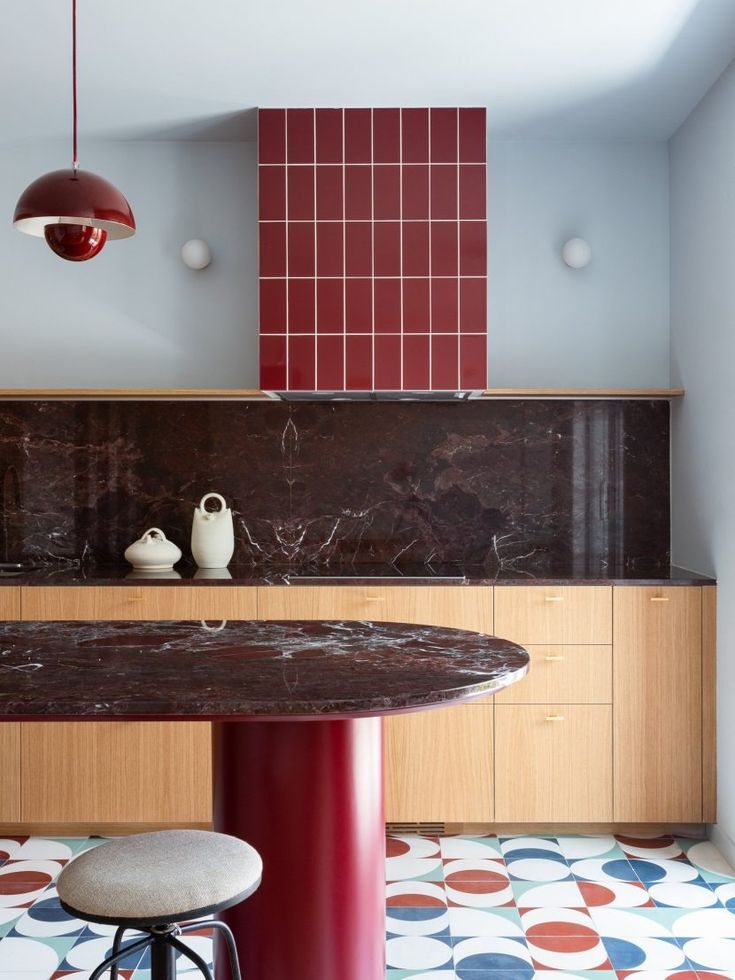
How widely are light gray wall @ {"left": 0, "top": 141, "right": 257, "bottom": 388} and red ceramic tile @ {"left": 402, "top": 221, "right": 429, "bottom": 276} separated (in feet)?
2.48

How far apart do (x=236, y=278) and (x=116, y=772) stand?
6.57 ft

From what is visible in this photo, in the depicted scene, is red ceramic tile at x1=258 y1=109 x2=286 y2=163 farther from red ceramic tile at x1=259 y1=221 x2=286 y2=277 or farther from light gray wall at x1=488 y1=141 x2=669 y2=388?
light gray wall at x1=488 y1=141 x2=669 y2=388

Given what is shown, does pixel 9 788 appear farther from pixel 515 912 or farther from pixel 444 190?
pixel 444 190

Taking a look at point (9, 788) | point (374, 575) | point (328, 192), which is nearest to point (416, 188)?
point (328, 192)

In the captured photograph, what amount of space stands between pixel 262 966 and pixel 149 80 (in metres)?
2.86

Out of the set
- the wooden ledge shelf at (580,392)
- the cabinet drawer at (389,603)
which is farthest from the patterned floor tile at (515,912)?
the wooden ledge shelf at (580,392)

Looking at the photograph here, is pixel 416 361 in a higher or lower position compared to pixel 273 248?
lower

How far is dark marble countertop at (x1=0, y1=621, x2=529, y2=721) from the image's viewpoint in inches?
64.6

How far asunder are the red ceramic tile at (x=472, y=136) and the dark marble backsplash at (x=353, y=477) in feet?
3.20

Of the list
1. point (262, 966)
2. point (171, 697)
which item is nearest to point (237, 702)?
point (171, 697)

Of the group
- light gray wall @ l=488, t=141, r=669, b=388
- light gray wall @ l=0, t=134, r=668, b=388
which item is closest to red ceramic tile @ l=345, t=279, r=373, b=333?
light gray wall @ l=0, t=134, r=668, b=388

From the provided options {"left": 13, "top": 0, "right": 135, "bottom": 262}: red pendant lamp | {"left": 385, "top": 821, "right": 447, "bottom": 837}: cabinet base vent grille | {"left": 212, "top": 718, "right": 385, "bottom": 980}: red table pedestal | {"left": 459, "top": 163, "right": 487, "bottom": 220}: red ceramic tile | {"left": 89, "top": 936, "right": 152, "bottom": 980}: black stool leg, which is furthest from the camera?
{"left": 459, "top": 163, "right": 487, "bottom": 220}: red ceramic tile

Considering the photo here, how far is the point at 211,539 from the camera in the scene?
3791 mm

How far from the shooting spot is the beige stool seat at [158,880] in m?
1.51
